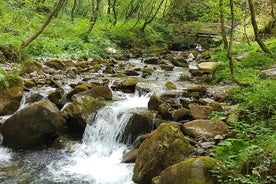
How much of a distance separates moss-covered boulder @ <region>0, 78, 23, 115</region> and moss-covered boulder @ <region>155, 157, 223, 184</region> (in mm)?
6209

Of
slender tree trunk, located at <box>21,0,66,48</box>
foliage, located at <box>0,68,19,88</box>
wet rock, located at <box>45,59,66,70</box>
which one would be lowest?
foliage, located at <box>0,68,19,88</box>

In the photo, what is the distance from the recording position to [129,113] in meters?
9.16

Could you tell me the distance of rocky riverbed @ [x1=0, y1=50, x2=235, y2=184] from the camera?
6371 millimetres

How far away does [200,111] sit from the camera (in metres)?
8.69

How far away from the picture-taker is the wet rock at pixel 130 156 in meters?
7.61

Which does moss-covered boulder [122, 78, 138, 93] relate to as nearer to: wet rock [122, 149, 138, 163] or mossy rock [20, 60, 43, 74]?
mossy rock [20, 60, 43, 74]

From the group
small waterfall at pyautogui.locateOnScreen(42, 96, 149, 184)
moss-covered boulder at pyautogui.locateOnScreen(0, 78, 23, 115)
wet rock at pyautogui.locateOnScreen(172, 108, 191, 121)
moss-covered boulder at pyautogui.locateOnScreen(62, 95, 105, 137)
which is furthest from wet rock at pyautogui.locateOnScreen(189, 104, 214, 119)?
moss-covered boulder at pyautogui.locateOnScreen(0, 78, 23, 115)

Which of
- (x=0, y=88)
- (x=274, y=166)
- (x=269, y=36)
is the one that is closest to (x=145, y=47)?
(x=269, y=36)

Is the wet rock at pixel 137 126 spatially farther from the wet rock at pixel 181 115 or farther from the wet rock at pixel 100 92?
the wet rock at pixel 100 92

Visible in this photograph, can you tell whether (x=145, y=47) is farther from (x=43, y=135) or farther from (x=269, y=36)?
(x=43, y=135)

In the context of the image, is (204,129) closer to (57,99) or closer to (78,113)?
(78,113)

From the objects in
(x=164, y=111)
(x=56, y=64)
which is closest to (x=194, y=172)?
(x=164, y=111)

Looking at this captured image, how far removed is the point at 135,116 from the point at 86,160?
1.64 m

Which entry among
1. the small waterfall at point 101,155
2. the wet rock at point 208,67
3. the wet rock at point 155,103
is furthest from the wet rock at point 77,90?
the wet rock at point 208,67
